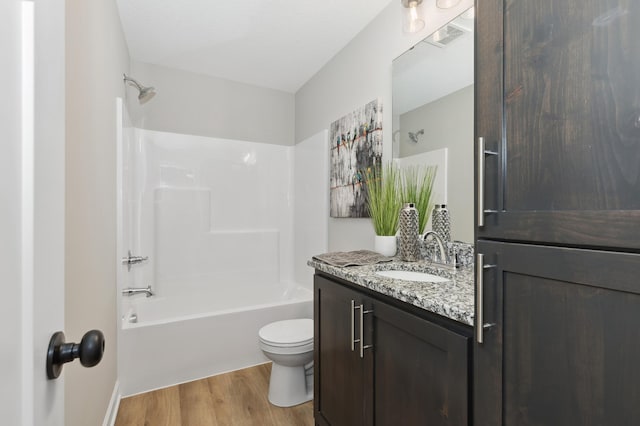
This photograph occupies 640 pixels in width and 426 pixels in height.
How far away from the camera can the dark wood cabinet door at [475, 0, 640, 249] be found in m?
0.51

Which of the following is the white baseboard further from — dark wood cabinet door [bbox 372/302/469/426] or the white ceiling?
the white ceiling

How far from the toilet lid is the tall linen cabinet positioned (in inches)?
50.1

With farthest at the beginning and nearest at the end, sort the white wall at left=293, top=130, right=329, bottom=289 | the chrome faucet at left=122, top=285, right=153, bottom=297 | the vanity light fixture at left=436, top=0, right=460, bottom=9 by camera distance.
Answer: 1. the white wall at left=293, top=130, right=329, bottom=289
2. the chrome faucet at left=122, top=285, right=153, bottom=297
3. the vanity light fixture at left=436, top=0, right=460, bottom=9

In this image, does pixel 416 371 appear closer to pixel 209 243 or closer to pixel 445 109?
pixel 445 109

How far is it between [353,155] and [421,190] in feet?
2.44

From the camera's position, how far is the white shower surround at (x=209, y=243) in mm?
2146

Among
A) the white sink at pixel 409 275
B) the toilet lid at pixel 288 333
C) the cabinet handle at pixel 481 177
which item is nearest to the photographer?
the cabinet handle at pixel 481 177

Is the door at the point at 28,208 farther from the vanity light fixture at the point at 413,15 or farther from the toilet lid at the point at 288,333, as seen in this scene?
the vanity light fixture at the point at 413,15

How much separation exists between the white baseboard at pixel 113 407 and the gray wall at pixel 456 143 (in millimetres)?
2044

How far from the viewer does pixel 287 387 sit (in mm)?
1919

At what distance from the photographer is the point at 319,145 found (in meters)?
2.83

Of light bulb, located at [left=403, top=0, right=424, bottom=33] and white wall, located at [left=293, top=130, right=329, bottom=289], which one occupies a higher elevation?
light bulb, located at [left=403, top=0, right=424, bottom=33]

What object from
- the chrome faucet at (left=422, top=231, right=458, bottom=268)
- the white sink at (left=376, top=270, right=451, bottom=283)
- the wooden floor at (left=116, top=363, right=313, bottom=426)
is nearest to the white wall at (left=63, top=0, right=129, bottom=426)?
the wooden floor at (left=116, top=363, right=313, bottom=426)

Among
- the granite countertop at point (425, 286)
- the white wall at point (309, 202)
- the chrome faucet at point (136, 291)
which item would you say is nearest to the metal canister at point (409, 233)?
the granite countertop at point (425, 286)
